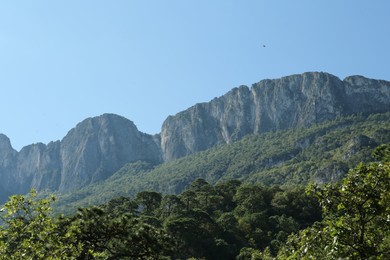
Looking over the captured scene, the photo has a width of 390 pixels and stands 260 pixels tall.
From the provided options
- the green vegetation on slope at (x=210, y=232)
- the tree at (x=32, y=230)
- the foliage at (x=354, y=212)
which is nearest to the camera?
the foliage at (x=354, y=212)

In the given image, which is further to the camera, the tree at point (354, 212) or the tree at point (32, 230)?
the tree at point (32, 230)

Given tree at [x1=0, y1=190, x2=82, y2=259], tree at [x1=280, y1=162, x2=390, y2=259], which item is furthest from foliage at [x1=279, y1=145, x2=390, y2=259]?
tree at [x1=0, y1=190, x2=82, y2=259]

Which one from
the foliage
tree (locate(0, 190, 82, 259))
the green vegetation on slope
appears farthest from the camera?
tree (locate(0, 190, 82, 259))

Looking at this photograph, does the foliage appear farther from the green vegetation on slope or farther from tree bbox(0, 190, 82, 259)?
tree bbox(0, 190, 82, 259)

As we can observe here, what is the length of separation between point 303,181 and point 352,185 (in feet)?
574

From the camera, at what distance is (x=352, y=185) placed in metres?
14.1

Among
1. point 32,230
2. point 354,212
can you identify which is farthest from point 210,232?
point 354,212

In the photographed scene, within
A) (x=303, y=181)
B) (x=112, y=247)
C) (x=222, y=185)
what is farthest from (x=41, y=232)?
(x=303, y=181)

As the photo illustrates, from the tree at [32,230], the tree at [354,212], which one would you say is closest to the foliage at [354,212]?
the tree at [354,212]

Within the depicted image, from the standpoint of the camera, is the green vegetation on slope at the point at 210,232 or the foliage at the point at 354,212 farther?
the green vegetation on slope at the point at 210,232

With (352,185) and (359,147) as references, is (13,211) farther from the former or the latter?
(359,147)

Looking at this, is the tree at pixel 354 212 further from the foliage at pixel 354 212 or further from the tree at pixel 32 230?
the tree at pixel 32 230

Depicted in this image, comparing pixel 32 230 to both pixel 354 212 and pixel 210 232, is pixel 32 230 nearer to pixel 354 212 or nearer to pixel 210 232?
pixel 354 212

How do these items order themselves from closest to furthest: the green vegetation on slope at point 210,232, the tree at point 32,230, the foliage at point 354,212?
1. the foliage at point 354,212
2. the green vegetation on slope at point 210,232
3. the tree at point 32,230
